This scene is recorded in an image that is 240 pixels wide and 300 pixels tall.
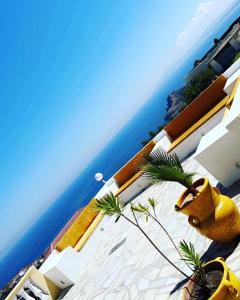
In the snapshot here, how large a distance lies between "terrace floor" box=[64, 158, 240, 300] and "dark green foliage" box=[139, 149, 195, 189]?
1.46 metres

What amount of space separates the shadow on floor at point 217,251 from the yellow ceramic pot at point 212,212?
8.6 inches

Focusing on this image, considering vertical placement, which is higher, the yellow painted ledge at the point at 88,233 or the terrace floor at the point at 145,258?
the yellow painted ledge at the point at 88,233

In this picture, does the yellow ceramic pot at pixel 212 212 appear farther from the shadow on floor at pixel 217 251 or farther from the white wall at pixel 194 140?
the white wall at pixel 194 140

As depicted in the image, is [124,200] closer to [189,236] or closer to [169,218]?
[169,218]

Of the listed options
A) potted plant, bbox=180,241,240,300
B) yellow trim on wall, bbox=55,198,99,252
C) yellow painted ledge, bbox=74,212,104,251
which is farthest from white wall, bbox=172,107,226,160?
potted plant, bbox=180,241,240,300

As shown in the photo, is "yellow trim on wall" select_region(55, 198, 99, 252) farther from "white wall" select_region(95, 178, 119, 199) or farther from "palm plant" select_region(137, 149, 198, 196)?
"palm plant" select_region(137, 149, 198, 196)

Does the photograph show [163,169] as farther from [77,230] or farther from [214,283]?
[77,230]

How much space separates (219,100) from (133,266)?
7060 mm

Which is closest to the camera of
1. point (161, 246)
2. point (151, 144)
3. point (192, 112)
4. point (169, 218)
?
point (161, 246)

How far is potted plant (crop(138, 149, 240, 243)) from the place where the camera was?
5504mm

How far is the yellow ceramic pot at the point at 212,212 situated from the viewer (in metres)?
5.66

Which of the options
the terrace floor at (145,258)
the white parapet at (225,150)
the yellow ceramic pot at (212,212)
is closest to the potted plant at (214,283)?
the terrace floor at (145,258)

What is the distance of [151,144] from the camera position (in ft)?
49.3

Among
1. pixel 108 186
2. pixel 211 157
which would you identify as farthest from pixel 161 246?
pixel 108 186
